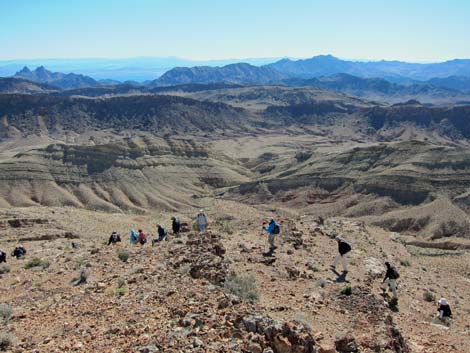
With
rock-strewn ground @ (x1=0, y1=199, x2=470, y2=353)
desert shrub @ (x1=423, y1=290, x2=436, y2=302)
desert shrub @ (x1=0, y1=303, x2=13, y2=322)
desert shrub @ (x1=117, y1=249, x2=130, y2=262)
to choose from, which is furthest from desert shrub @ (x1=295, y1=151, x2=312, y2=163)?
desert shrub @ (x1=0, y1=303, x2=13, y2=322)

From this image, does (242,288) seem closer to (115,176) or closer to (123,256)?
(123,256)

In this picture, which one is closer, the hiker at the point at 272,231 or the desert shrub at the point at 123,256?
the desert shrub at the point at 123,256

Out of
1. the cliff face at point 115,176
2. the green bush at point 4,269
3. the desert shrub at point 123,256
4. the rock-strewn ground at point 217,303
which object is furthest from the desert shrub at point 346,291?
the cliff face at point 115,176

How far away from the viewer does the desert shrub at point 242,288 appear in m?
11.7

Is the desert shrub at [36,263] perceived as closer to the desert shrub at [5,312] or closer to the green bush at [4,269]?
the green bush at [4,269]

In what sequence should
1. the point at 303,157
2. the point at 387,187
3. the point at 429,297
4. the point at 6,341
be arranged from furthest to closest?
the point at 303,157 → the point at 387,187 → the point at 429,297 → the point at 6,341

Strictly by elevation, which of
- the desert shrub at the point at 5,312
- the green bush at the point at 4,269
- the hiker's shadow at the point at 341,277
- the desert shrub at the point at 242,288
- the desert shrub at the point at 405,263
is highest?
the desert shrub at the point at 242,288

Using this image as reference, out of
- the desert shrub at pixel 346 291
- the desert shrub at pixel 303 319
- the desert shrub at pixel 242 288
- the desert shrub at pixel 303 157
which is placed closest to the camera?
the desert shrub at pixel 303 319

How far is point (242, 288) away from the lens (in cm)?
1199

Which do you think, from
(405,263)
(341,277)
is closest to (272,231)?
(341,277)

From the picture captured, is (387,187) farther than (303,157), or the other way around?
(303,157)

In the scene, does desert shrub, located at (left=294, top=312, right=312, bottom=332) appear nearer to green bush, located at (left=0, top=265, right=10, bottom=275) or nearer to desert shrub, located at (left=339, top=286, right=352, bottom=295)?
desert shrub, located at (left=339, top=286, right=352, bottom=295)

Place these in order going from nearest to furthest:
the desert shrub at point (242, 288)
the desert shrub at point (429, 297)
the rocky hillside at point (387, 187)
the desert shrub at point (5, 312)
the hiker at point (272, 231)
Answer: the desert shrub at point (5, 312), the desert shrub at point (242, 288), the desert shrub at point (429, 297), the hiker at point (272, 231), the rocky hillside at point (387, 187)

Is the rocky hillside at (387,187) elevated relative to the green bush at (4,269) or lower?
lower
